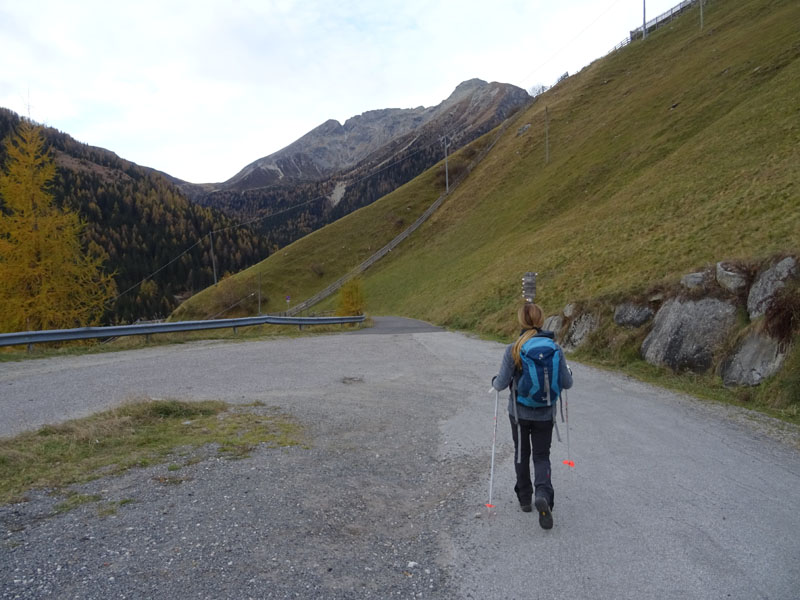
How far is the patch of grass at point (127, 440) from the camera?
192 inches

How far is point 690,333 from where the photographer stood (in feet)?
38.2

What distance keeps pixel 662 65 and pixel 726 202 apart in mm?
55568

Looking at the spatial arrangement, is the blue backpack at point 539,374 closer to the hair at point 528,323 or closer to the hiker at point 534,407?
the hiker at point 534,407

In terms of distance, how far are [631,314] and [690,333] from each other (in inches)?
114

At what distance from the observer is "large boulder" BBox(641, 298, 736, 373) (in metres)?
11.0

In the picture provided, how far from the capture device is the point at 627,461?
597 centimetres

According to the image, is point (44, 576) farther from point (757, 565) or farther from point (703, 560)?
point (757, 565)

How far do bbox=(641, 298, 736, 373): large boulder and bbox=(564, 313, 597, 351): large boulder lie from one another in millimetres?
3097

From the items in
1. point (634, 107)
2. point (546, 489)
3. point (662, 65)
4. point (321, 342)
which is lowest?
point (321, 342)

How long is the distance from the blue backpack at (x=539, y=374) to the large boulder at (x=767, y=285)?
853 centimetres

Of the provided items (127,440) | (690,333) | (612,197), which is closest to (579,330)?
(690,333)

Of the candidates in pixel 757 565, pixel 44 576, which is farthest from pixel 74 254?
pixel 757 565

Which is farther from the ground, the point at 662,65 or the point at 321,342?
the point at 662,65

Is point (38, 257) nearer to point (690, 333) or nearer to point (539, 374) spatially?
point (539, 374)
